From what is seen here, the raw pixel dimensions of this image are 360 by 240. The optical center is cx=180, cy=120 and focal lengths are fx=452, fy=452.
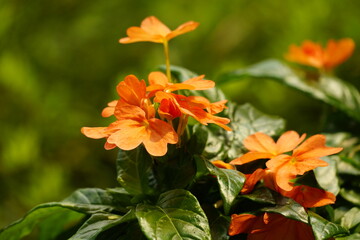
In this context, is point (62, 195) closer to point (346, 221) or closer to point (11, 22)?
point (11, 22)

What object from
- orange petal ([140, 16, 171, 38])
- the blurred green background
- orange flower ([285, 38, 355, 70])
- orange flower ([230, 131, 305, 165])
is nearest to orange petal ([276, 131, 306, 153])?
orange flower ([230, 131, 305, 165])

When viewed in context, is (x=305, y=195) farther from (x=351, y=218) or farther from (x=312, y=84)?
(x=312, y=84)

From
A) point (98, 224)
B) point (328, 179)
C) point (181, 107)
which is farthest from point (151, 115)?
point (328, 179)

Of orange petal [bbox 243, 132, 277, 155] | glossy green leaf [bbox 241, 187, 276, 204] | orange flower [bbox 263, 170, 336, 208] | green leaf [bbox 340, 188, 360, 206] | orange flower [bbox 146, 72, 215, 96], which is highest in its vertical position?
orange flower [bbox 146, 72, 215, 96]

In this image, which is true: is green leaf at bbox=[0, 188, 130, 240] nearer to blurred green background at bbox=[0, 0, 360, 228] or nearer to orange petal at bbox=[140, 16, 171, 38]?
orange petal at bbox=[140, 16, 171, 38]

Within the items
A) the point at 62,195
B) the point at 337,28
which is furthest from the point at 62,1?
the point at 337,28

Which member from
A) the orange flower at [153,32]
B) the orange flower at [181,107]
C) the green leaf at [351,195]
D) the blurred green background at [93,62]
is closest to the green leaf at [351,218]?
the green leaf at [351,195]

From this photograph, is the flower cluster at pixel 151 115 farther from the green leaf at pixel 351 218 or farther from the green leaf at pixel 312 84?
the green leaf at pixel 312 84
